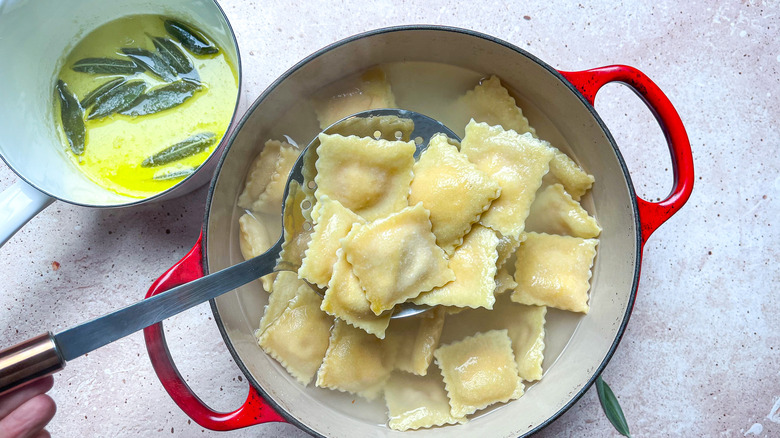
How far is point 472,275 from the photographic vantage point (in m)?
1.32

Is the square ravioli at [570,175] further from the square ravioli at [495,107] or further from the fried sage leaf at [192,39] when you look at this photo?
the fried sage leaf at [192,39]

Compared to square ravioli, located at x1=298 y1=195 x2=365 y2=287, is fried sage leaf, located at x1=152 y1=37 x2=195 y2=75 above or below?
above

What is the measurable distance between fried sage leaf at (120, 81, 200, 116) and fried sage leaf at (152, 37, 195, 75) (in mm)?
40

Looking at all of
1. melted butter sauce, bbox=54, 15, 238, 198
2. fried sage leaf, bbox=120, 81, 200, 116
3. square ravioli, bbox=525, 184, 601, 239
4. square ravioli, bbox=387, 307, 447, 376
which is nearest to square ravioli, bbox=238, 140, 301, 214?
melted butter sauce, bbox=54, 15, 238, 198

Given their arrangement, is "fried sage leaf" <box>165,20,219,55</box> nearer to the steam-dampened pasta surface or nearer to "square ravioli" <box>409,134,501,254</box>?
the steam-dampened pasta surface

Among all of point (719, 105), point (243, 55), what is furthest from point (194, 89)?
point (719, 105)

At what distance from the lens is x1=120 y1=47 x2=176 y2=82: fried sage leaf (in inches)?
56.2

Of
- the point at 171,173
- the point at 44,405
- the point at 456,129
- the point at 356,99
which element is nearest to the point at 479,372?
the point at 456,129

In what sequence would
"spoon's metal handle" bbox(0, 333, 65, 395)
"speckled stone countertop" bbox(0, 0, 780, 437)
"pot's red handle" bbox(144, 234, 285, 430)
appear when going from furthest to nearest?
"speckled stone countertop" bbox(0, 0, 780, 437) → "pot's red handle" bbox(144, 234, 285, 430) → "spoon's metal handle" bbox(0, 333, 65, 395)

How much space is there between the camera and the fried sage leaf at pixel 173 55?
4.67 feet

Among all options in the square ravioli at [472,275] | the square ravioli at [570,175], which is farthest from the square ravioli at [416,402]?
the square ravioli at [570,175]

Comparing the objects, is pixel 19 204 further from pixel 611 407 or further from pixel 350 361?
pixel 611 407

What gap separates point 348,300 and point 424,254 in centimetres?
21

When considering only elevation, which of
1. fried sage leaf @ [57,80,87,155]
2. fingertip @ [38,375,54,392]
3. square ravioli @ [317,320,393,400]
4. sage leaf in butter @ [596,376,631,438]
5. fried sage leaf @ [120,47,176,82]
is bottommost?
fingertip @ [38,375,54,392]
